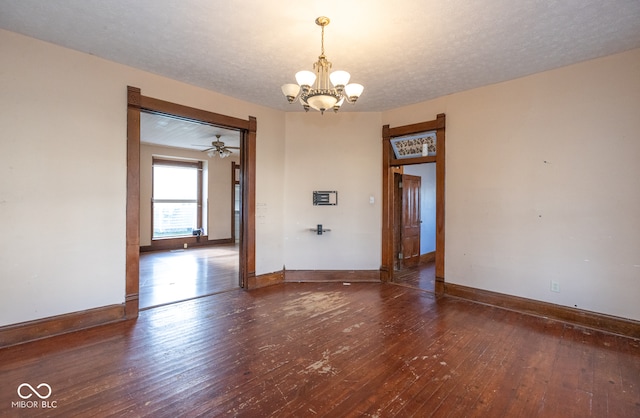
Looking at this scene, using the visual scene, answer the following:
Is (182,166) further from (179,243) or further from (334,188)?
(334,188)

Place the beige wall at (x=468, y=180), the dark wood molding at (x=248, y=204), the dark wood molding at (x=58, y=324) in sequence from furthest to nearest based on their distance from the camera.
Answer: the dark wood molding at (x=248, y=204) < the beige wall at (x=468, y=180) < the dark wood molding at (x=58, y=324)

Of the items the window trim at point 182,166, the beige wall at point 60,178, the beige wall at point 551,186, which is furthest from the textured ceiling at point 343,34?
the window trim at point 182,166

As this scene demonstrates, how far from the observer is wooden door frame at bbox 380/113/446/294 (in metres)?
4.65

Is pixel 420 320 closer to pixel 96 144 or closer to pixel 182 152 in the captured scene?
pixel 96 144

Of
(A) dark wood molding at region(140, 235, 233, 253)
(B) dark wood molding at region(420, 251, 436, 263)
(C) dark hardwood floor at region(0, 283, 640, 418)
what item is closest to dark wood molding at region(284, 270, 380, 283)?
(C) dark hardwood floor at region(0, 283, 640, 418)

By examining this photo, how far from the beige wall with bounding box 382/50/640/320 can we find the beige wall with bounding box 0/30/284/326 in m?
4.46

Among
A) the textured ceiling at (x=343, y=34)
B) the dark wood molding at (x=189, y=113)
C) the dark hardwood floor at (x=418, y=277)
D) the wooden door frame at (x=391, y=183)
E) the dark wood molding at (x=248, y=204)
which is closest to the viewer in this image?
the textured ceiling at (x=343, y=34)

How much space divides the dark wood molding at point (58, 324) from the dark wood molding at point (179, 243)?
5174 mm

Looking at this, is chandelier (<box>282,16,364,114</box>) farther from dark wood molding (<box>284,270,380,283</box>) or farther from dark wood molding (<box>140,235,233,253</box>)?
dark wood molding (<box>140,235,233,253</box>)

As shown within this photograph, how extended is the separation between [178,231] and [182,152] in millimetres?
2371

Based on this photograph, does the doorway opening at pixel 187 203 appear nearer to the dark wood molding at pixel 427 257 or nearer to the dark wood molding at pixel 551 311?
the dark wood molding at pixel 551 311

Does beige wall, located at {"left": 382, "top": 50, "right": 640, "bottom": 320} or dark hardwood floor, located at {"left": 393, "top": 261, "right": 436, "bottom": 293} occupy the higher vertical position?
beige wall, located at {"left": 382, "top": 50, "right": 640, "bottom": 320}

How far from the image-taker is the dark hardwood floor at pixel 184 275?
4.46 metres

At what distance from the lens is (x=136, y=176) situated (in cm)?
368
